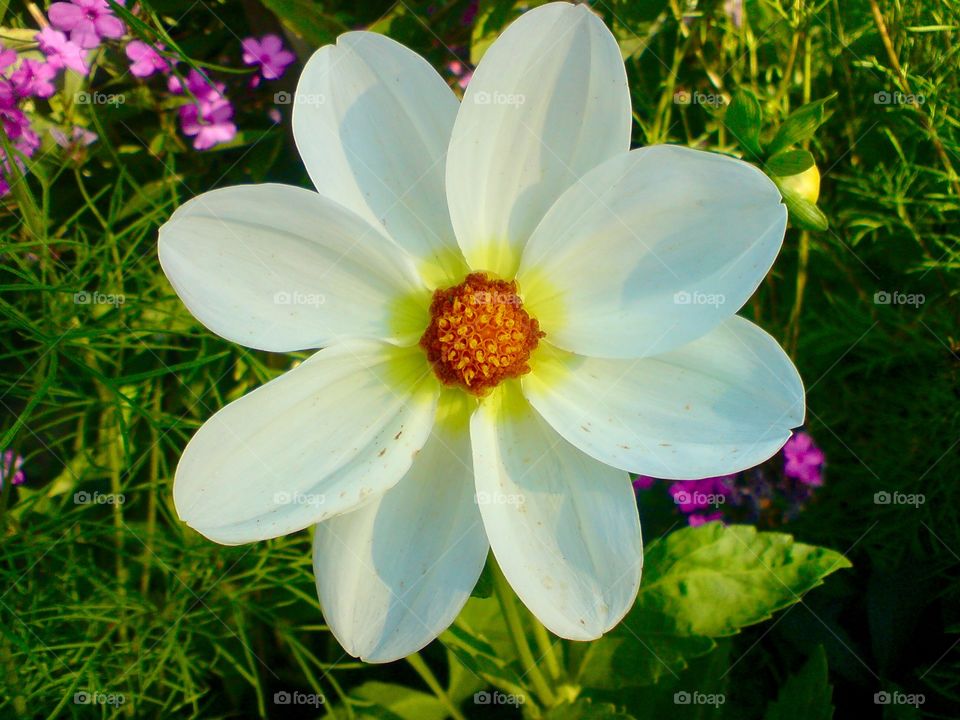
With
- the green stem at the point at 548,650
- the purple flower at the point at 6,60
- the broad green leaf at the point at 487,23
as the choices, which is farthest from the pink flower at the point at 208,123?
the green stem at the point at 548,650

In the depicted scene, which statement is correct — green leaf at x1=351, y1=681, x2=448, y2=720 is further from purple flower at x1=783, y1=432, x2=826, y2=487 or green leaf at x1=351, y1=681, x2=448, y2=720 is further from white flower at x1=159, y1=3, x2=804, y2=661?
purple flower at x1=783, y1=432, x2=826, y2=487

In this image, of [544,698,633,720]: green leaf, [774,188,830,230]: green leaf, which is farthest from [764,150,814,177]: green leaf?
[544,698,633,720]: green leaf

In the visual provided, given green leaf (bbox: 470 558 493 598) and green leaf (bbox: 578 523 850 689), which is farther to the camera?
green leaf (bbox: 578 523 850 689)

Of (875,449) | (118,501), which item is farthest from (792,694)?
(118,501)

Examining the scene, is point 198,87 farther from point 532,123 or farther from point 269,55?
point 532,123

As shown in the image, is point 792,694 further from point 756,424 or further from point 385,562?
point 385,562

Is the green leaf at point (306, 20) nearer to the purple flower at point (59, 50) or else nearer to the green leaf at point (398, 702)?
the purple flower at point (59, 50)
